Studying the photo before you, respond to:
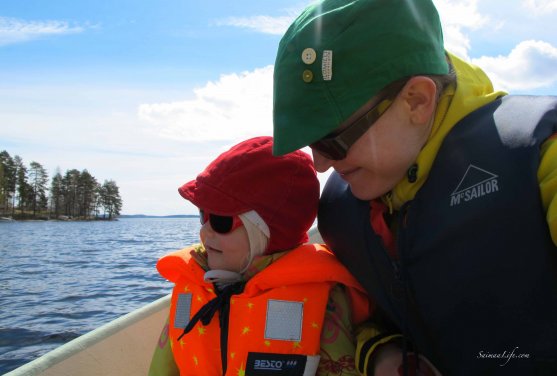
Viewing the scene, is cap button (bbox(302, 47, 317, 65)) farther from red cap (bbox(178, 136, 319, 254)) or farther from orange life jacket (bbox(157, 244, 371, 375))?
orange life jacket (bbox(157, 244, 371, 375))

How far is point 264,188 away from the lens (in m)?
2.10

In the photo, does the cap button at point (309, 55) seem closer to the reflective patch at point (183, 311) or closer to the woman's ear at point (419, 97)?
the woman's ear at point (419, 97)

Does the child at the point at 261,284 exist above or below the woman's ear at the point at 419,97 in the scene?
below

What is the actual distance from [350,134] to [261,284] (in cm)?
92

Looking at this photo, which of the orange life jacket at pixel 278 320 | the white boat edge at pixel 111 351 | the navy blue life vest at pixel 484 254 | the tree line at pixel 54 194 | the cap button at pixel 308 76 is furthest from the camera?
the tree line at pixel 54 194

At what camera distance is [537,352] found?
4.02 ft

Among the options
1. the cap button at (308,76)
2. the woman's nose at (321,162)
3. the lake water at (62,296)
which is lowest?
the lake water at (62,296)

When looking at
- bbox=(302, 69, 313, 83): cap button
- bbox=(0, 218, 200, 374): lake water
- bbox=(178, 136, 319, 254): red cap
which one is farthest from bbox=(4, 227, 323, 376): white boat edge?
bbox=(0, 218, 200, 374): lake water

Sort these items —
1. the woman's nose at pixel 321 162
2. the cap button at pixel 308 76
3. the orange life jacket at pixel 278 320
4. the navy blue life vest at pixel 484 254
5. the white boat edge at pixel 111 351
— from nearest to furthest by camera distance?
the navy blue life vest at pixel 484 254 < the cap button at pixel 308 76 < the woman's nose at pixel 321 162 < the orange life jacket at pixel 278 320 < the white boat edge at pixel 111 351

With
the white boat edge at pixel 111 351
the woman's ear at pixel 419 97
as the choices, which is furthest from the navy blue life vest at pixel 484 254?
the white boat edge at pixel 111 351

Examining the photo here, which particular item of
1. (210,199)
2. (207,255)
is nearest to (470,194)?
(210,199)

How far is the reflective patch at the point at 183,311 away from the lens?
2.24 metres

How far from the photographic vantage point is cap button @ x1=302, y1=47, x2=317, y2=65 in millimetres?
1301

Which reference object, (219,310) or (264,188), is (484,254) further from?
(219,310)
